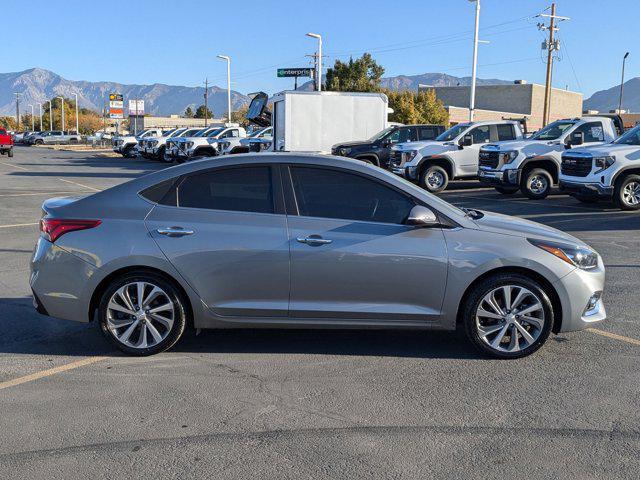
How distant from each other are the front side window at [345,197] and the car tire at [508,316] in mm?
879

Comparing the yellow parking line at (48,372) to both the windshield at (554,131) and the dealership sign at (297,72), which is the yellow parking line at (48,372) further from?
the dealership sign at (297,72)

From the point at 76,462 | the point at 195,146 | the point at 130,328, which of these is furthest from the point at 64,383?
the point at 195,146

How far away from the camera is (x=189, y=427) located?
13.5 feet

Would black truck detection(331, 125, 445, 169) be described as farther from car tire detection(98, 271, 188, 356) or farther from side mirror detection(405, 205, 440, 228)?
car tire detection(98, 271, 188, 356)

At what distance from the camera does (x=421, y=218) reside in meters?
5.11

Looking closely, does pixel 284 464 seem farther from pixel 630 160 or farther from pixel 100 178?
pixel 100 178

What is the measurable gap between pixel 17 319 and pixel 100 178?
19920mm

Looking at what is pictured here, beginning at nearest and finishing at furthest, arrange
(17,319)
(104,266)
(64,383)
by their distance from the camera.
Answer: (64,383), (104,266), (17,319)

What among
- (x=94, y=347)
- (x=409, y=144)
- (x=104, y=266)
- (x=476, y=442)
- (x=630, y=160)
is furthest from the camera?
(x=409, y=144)

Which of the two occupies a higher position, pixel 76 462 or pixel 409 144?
pixel 409 144

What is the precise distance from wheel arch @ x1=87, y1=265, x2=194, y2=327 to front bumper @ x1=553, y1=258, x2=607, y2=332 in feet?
9.39

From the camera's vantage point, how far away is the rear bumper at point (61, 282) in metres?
5.26

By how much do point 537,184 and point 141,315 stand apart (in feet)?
46.2

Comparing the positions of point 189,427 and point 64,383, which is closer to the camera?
point 189,427
